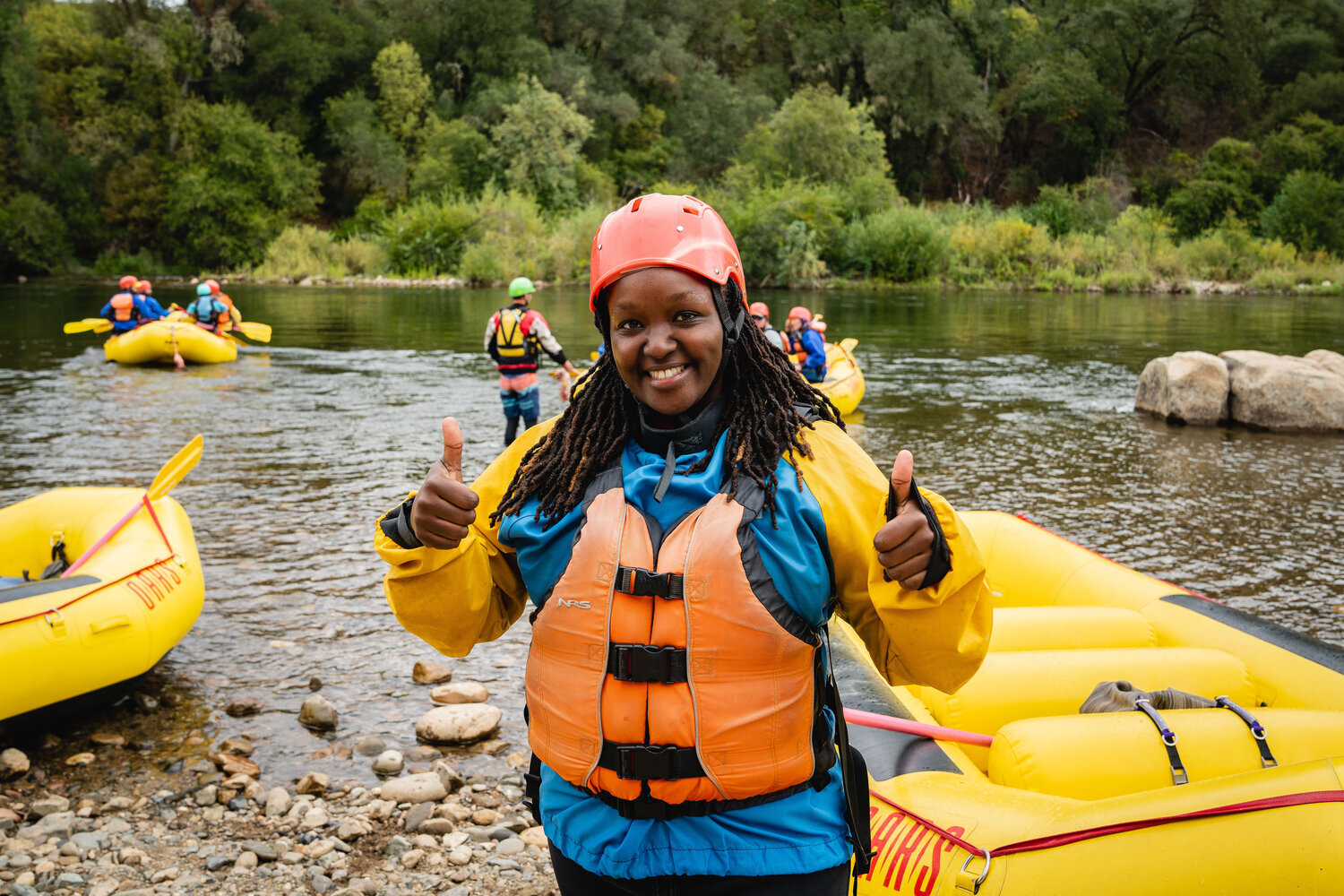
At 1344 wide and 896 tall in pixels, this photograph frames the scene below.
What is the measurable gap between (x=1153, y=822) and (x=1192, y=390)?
1043 centimetres

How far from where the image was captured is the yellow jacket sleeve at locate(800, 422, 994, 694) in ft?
4.95

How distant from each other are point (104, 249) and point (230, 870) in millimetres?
47256

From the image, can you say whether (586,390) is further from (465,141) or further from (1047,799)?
(465,141)

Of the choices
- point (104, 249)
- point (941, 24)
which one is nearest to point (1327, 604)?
point (104, 249)

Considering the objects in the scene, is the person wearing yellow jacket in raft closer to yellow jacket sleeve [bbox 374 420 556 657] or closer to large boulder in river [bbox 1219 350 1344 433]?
yellow jacket sleeve [bbox 374 420 556 657]

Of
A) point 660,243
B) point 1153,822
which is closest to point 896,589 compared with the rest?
point 660,243

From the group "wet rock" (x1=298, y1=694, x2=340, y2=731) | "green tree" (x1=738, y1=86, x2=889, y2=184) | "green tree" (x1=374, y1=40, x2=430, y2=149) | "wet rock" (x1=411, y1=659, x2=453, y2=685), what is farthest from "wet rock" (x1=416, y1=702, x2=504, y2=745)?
"green tree" (x1=374, y1=40, x2=430, y2=149)

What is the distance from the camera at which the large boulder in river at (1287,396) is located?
11.0 m

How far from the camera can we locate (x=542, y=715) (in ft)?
5.31

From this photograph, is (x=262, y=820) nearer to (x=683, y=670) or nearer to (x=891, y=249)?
(x=683, y=670)

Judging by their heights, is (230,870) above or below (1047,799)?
below

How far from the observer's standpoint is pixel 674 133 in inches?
2172

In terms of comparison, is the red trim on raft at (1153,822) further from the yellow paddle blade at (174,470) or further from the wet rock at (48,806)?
the yellow paddle blade at (174,470)

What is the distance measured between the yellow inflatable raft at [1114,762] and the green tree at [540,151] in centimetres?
4262
